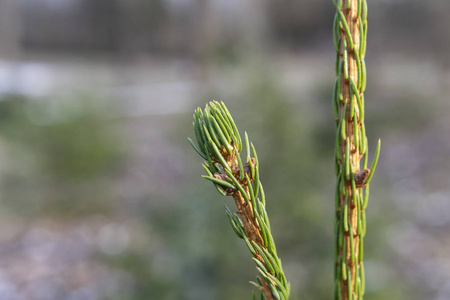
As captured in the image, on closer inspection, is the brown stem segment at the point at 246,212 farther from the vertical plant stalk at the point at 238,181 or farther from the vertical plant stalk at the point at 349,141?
the vertical plant stalk at the point at 349,141

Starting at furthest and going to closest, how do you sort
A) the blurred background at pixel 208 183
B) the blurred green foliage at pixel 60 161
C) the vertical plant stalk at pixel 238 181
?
the blurred green foliage at pixel 60 161 < the blurred background at pixel 208 183 < the vertical plant stalk at pixel 238 181

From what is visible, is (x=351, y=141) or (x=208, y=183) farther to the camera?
(x=208, y=183)

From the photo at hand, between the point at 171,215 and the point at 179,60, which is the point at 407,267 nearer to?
the point at 171,215

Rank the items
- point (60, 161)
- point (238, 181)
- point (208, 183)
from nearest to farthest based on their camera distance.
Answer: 1. point (238, 181)
2. point (208, 183)
3. point (60, 161)

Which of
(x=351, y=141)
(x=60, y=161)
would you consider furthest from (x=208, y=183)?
(x=60, y=161)

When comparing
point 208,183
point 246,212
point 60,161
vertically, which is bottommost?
point 246,212

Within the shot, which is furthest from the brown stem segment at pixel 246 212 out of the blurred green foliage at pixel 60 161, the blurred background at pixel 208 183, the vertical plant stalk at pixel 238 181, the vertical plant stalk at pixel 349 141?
the blurred green foliage at pixel 60 161

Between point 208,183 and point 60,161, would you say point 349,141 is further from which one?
point 60,161
